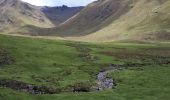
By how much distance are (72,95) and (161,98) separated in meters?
14.8

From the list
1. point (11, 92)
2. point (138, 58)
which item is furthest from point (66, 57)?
point (11, 92)

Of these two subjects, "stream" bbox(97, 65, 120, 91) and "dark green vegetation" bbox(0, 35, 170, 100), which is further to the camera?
"stream" bbox(97, 65, 120, 91)

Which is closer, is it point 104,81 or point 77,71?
point 104,81

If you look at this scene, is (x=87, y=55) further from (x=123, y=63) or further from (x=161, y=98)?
(x=161, y=98)

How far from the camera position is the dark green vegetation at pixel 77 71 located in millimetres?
70938

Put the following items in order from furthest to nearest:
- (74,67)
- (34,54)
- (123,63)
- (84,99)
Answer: (123,63) < (34,54) < (74,67) < (84,99)

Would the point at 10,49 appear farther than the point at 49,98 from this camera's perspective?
Yes

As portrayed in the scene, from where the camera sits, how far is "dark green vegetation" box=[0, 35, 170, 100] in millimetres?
70938

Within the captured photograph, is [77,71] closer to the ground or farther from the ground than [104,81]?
farther from the ground

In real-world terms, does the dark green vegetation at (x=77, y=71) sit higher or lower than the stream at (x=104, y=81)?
higher

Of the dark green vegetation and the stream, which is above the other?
the dark green vegetation

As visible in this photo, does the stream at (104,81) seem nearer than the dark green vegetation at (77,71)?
No

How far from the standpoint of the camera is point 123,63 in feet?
408

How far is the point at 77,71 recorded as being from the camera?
100750 mm
